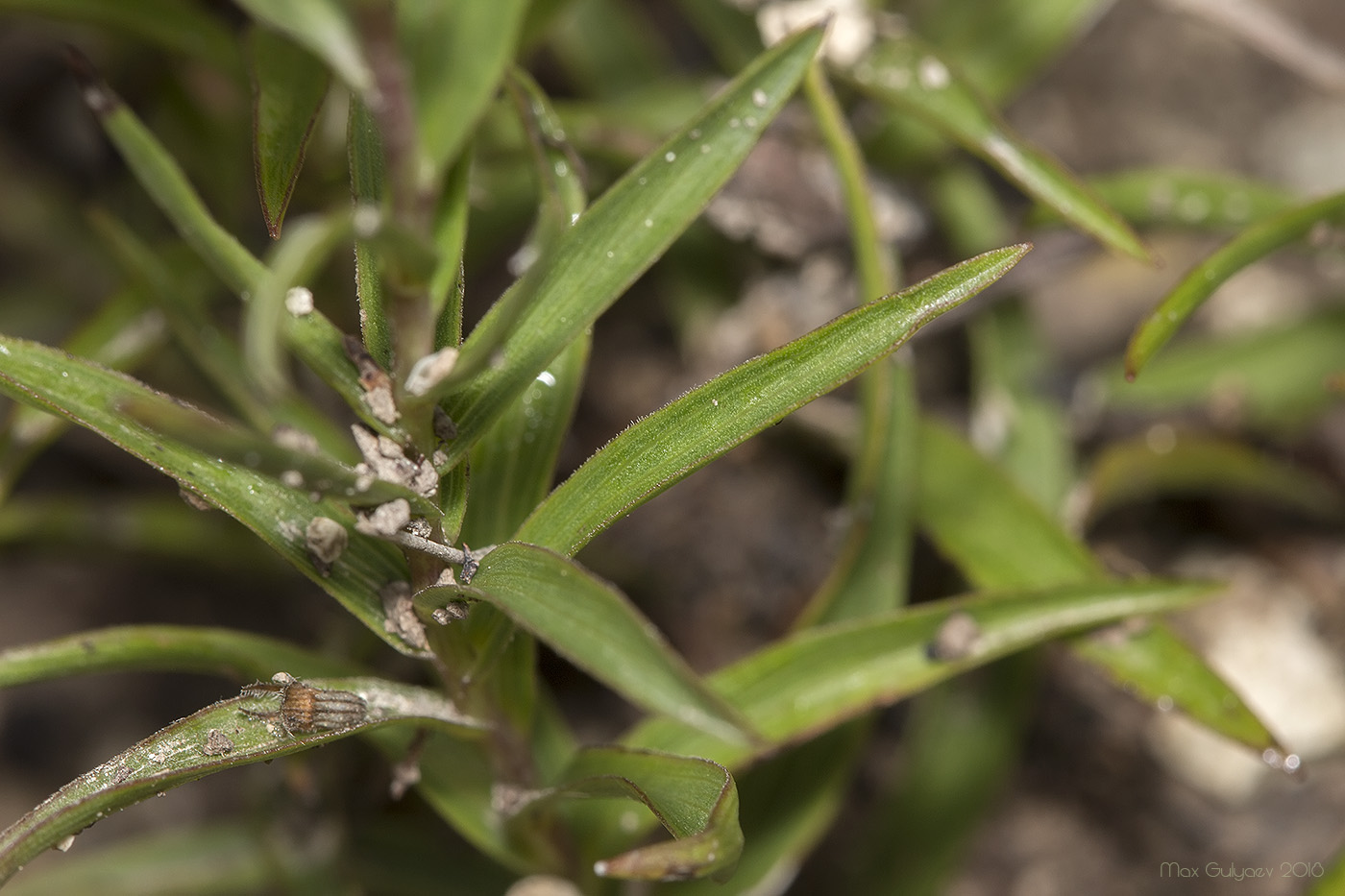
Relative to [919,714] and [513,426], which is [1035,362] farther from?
[513,426]

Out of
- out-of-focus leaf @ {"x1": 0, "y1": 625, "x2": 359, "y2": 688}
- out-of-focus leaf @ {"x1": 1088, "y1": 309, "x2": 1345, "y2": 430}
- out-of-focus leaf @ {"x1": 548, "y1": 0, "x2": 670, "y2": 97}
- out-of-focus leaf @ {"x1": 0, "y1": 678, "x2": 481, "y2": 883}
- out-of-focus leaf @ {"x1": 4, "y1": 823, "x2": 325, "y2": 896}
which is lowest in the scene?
out-of-focus leaf @ {"x1": 0, "y1": 678, "x2": 481, "y2": 883}

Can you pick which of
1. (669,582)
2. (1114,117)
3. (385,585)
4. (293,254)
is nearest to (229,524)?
(669,582)

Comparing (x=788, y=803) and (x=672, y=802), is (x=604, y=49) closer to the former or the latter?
(x=788, y=803)

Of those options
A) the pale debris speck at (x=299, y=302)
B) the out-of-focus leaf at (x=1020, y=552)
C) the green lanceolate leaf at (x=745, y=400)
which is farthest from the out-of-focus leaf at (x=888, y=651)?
the pale debris speck at (x=299, y=302)

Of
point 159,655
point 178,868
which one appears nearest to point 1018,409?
point 159,655

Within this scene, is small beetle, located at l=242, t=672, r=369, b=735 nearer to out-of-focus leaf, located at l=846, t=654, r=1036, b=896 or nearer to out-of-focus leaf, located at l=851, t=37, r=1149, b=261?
out-of-focus leaf, located at l=851, t=37, r=1149, b=261

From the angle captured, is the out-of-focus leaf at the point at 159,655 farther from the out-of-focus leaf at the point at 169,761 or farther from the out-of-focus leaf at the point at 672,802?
the out-of-focus leaf at the point at 672,802

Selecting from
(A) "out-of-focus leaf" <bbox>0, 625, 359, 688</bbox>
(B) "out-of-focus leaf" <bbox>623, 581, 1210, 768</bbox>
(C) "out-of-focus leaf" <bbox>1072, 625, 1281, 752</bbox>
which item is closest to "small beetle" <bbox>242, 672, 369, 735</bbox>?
(A) "out-of-focus leaf" <bbox>0, 625, 359, 688</bbox>
